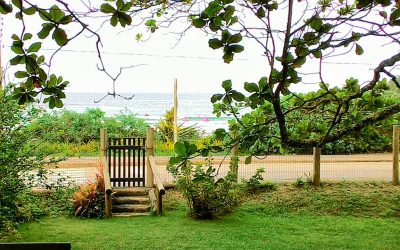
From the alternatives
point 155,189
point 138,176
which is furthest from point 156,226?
point 138,176

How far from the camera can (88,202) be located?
795 centimetres

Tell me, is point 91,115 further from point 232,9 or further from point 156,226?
point 232,9

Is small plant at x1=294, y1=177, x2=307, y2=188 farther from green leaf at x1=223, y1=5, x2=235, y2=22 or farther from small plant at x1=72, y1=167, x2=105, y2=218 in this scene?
green leaf at x1=223, y1=5, x2=235, y2=22

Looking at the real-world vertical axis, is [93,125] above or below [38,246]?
above

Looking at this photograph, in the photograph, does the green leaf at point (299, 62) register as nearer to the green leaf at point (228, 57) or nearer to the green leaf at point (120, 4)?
the green leaf at point (228, 57)

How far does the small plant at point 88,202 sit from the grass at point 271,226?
235 mm

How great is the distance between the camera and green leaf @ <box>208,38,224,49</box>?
1.27 meters

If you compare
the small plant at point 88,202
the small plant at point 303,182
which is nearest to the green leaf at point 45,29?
the small plant at point 88,202

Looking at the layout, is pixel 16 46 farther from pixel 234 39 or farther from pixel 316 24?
pixel 316 24

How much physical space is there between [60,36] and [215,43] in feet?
1.22

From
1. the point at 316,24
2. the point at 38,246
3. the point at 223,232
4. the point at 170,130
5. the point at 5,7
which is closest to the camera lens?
the point at 5,7

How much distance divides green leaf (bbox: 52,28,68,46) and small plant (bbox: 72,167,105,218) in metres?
7.03

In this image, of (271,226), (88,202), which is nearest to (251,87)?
(271,226)

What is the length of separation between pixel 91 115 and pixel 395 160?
757 cm
